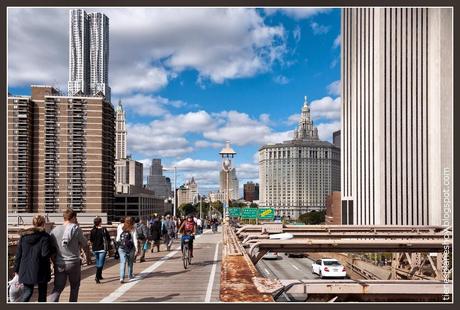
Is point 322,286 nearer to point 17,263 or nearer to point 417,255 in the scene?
point 17,263

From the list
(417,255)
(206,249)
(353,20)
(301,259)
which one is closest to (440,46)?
(353,20)

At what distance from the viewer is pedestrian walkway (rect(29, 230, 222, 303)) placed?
1013 cm

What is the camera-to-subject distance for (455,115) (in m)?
12.1

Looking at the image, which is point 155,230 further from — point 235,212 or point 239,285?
point 235,212

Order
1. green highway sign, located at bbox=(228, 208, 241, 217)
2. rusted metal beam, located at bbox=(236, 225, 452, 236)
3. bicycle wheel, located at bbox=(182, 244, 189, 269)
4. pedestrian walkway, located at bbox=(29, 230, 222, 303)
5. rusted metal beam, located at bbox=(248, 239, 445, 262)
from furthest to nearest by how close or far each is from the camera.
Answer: green highway sign, located at bbox=(228, 208, 241, 217)
rusted metal beam, located at bbox=(236, 225, 452, 236)
rusted metal beam, located at bbox=(248, 239, 445, 262)
bicycle wheel, located at bbox=(182, 244, 189, 269)
pedestrian walkway, located at bbox=(29, 230, 222, 303)

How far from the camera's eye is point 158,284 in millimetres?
11828

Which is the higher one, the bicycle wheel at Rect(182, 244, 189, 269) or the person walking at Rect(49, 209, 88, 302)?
the person walking at Rect(49, 209, 88, 302)

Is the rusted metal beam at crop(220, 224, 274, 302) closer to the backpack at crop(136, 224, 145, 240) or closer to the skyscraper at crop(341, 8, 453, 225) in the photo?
the backpack at crop(136, 224, 145, 240)

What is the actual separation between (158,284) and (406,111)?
→ 101 m

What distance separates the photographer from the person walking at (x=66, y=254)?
7926 mm

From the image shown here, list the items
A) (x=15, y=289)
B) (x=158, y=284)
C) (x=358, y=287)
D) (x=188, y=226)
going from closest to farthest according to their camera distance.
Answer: (x=15, y=289), (x=358, y=287), (x=158, y=284), (x=188, y=226)

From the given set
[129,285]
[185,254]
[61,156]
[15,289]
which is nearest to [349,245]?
[185,254]

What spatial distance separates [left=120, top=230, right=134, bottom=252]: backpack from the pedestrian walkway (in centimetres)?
85

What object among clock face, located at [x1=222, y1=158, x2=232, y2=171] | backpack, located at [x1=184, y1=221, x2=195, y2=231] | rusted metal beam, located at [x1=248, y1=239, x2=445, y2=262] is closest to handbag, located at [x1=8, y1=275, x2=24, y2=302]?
backpack, located at [x1=184, y1=221, x2=195, y2=231]
